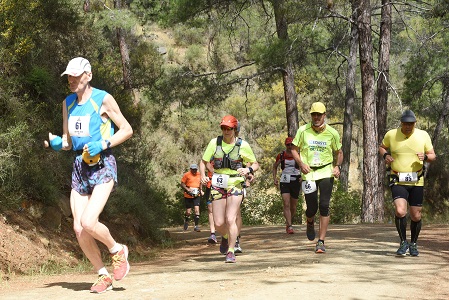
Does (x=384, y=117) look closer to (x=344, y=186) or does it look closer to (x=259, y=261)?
(x=344, y=186)

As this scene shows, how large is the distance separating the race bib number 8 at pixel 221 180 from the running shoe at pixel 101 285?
3262 mm

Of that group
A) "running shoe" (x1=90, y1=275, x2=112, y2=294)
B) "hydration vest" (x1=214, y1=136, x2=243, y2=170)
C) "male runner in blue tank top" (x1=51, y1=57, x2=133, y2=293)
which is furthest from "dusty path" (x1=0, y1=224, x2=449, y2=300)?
"hydration vest" (x1=214, y1=136, x2=243, y2=170)

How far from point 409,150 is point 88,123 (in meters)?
5.29

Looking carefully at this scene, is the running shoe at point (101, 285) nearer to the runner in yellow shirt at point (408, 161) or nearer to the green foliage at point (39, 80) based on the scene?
the runner in yellow shirt at point (408, 161)

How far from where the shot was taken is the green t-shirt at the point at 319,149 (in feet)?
37.2

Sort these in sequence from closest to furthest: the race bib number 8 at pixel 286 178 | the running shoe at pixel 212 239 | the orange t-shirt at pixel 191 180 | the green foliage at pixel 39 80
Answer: the green foliage at pixel 39 80 → the race bib number 8 at pixel 286 178 → the running shoe at pixel 212 239 → the orange t-shirt at pixel 191 180

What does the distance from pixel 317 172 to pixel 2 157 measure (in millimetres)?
4973

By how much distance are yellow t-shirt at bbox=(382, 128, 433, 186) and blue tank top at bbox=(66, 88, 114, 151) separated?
4985 mm

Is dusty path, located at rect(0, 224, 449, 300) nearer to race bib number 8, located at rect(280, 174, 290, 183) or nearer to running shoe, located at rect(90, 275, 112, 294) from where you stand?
running shoe, located at rect(90, 275, 112, 294)

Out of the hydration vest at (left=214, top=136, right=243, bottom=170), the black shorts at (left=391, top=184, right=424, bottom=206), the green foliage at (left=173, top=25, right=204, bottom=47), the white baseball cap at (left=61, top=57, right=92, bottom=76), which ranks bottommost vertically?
the black shorts at (left=391, top=184, right=424, bottom=206)

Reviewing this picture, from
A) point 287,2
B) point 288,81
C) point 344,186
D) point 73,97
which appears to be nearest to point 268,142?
point 344,186

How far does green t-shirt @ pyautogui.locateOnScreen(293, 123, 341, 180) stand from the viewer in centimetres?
1134

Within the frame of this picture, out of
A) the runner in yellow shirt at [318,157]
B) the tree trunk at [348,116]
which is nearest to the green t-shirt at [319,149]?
the runner in yellow shirt at [318,157]

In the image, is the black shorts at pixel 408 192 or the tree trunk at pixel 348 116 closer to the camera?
the black shorts at pixel 408 192
